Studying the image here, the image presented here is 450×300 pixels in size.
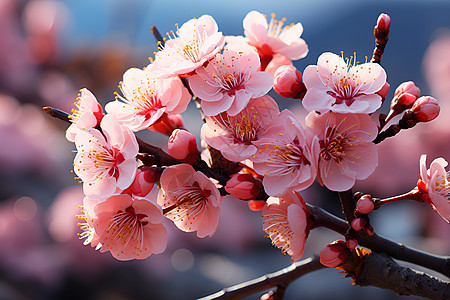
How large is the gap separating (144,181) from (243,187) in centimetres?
9

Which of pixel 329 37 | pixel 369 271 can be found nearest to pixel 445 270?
pixel 369 271

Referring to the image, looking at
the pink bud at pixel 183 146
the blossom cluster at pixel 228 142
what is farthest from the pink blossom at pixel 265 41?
the pink bud at pixel 183 146

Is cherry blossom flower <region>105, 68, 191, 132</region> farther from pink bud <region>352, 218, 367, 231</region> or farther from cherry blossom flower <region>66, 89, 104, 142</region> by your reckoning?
pink bud <region>352, 218, 367, 231</region>

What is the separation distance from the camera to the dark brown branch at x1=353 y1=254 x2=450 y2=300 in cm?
41

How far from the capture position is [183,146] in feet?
1.31

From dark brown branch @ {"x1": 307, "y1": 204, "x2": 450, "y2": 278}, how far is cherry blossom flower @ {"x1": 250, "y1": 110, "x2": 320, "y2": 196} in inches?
2.3

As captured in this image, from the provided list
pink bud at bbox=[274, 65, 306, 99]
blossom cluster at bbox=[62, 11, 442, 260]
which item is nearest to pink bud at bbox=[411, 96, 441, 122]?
blossom cluster at bbox=[62, 11, 442, 260]

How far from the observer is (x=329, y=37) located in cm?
448

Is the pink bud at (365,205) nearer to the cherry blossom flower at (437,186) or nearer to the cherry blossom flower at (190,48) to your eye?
the cherry blossom flower at (437,186)

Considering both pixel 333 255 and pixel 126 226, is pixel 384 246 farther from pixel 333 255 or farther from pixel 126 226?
pixel 126 226

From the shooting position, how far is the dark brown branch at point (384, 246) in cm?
42

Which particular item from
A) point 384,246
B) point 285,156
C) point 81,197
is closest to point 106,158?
point 285,156

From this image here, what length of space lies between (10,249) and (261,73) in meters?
1.41

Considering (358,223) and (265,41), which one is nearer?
(358,223)
